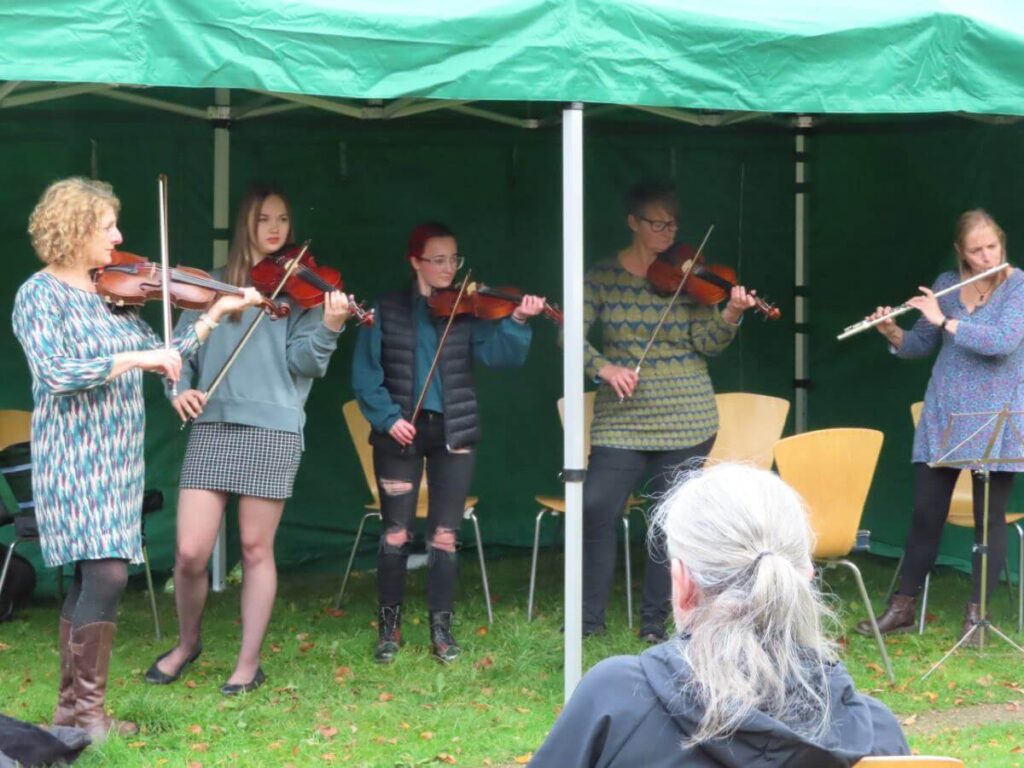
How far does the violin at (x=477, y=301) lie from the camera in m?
4.91

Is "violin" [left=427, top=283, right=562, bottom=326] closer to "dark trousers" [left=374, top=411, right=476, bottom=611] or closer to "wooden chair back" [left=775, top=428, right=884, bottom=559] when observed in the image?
"dark trousers" [left=374, top=411, right=476, bottom=611]

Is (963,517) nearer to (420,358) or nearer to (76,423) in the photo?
(420,358)

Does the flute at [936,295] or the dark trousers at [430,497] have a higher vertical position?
the flute at [936,295]

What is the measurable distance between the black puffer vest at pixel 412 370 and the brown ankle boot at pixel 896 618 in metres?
1.64

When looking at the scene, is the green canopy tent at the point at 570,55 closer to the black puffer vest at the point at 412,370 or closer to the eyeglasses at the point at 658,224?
the black puffer vest at the point at 412,370

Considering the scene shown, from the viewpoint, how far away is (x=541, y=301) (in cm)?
476

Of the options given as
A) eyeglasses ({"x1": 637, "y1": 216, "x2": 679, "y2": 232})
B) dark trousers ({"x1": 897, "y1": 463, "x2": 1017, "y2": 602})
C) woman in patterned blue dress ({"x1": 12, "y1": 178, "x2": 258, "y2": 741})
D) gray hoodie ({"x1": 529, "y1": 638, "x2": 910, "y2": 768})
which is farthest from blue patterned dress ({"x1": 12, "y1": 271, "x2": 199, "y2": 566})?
dark trousers ({"x1": 897, "y1": 463, "x2": 1017, "y2": 602})

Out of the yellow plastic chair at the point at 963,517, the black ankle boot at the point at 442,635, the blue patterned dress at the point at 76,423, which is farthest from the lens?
the yellow plastic chair at the point at 963,517

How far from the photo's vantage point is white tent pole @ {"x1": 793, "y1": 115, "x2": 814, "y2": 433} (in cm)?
695

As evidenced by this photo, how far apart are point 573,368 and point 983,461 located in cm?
152

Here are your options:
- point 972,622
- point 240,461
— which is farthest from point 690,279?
point 240,461

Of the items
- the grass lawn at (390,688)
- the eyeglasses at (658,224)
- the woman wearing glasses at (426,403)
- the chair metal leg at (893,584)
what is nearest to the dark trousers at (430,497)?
the woman wearing glasses at (426,403)

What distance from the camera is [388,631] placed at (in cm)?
505

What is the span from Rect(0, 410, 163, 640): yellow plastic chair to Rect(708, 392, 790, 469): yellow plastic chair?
7.02 feet
